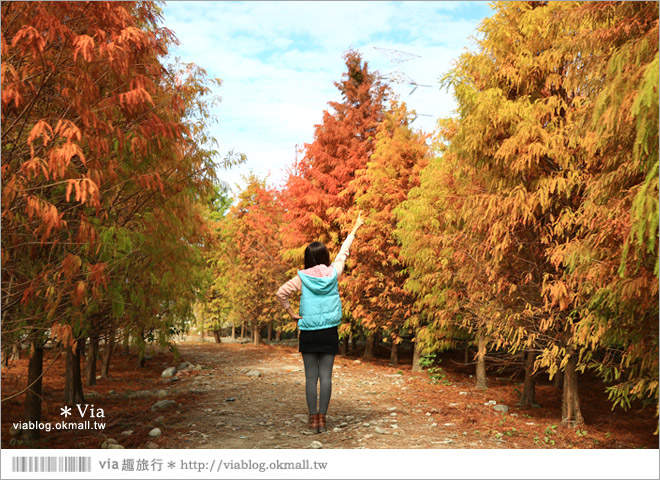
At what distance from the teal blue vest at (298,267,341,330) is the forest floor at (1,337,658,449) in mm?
1271

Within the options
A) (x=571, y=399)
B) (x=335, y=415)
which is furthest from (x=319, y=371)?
(x=571, y=399)

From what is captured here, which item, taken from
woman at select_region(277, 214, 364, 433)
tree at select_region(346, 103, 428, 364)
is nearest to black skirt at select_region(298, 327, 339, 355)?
woman at select_region(277, 214, 364, 433)

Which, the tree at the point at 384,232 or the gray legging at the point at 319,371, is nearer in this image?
the gray legging at the point at 319,371

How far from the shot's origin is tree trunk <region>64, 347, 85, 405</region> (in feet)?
25.2

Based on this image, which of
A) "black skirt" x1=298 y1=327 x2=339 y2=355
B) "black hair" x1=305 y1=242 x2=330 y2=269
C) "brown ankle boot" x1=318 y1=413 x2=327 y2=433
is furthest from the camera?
"brown ankle boot" x1=318 y1=413 x2=327 y2=433

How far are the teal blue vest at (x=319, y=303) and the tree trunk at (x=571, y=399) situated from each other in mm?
4012

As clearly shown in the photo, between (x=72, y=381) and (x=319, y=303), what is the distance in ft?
17.3

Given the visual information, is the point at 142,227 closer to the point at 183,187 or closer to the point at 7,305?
the point at 183,187

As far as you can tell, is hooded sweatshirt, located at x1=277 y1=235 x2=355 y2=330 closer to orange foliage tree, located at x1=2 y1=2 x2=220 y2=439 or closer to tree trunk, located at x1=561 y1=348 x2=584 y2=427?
orange foliage tree, located at x1=2 y1=2 x2=220 y2=439

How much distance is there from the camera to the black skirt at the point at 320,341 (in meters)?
5.20

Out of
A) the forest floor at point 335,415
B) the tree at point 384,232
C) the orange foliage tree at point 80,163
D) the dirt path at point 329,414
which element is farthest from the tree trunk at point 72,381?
the tree at point 384,232

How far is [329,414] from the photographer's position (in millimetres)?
6758

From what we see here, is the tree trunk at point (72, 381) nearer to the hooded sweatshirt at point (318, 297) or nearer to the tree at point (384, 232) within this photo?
the hooded sweatshirt at point (318, 297)

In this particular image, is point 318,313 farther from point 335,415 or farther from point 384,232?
point 384,232
